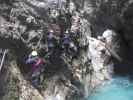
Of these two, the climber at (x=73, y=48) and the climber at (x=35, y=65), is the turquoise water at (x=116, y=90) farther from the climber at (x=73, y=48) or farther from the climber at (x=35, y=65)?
the climber at (x=35, y=65)

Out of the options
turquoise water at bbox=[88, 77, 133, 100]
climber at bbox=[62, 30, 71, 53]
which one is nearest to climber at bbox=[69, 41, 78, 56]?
A: climber at bbox=[62, 30, 71, 53]

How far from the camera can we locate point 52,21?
13.8 m

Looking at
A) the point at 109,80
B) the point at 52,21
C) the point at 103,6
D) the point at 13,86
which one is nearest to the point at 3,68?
the point at 13,86

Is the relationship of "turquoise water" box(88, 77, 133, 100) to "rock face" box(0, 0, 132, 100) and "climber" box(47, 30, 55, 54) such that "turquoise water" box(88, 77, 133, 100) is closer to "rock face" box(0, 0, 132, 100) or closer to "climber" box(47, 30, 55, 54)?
"rock face" box(0, 0, 132, 100)

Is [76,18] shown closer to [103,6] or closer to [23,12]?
[23,12]

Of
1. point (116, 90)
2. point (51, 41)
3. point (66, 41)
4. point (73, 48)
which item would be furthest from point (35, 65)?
point (116, 90)

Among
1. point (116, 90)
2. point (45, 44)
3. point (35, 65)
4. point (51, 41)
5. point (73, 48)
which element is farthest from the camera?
point (116, 90)

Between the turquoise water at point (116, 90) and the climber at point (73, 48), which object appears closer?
the climber at point (73, 48)

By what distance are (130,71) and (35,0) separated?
11.2m

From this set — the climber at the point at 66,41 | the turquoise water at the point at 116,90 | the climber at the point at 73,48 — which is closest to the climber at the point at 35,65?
the climber at the point at 66,41

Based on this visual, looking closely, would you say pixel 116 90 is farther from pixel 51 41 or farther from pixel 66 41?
pixel 51 41

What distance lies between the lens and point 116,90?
18062 mm

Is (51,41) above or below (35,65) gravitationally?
above

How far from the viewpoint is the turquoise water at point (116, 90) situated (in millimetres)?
16445
